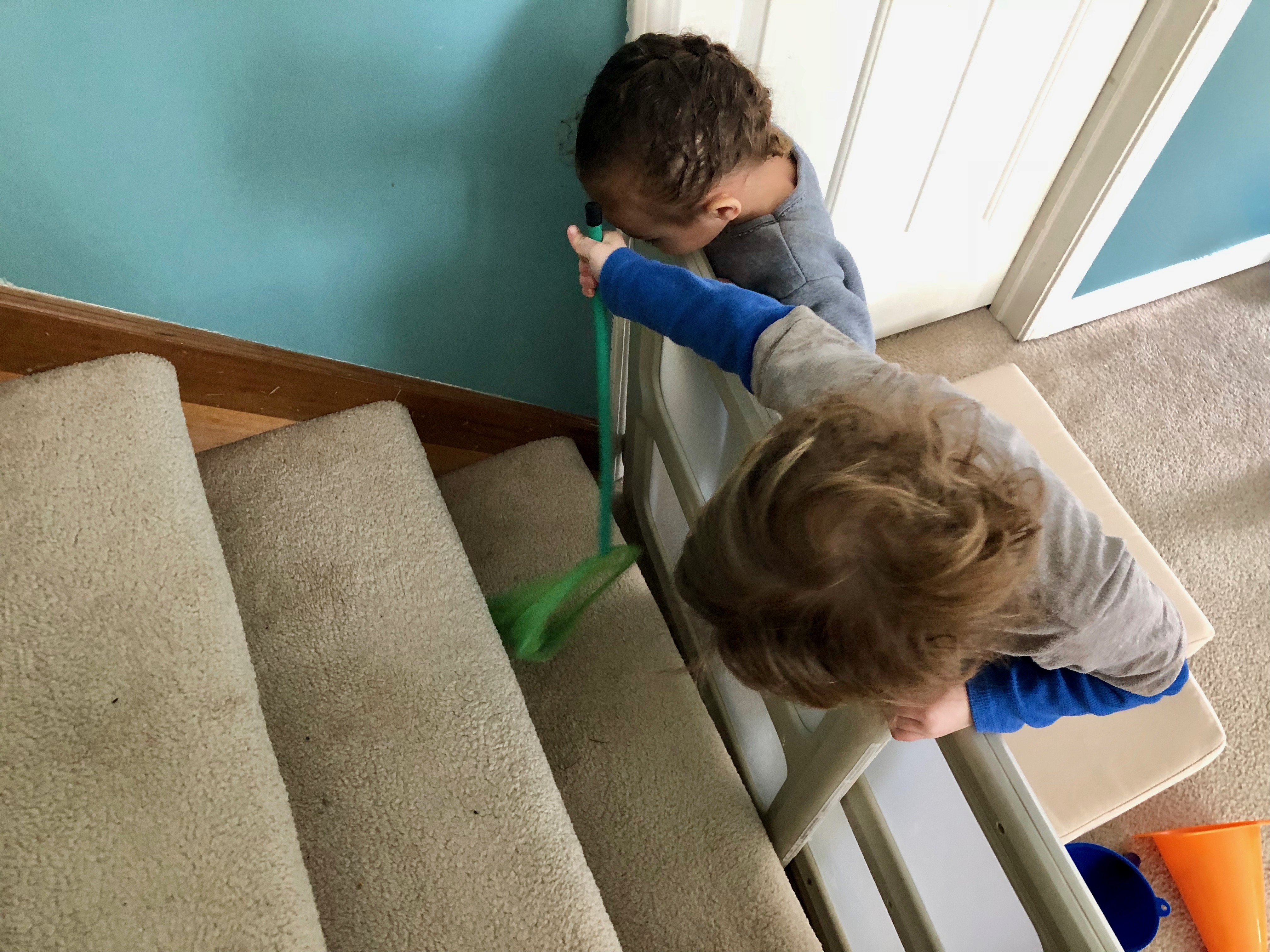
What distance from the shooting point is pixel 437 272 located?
3.22ft

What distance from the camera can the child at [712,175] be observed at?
0.73 metres

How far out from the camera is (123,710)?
0.67m

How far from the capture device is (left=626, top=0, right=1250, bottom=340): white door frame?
0.85 metres

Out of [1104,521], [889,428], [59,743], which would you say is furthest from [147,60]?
[1104,521]

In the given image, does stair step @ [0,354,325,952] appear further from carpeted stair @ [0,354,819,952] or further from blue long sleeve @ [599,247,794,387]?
blue long sleeve @ [599,247,794,387]

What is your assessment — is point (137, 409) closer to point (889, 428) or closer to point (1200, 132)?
point (889, 428)

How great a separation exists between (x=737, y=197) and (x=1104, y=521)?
662mm

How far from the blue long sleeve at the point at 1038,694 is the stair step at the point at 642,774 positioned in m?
0.33

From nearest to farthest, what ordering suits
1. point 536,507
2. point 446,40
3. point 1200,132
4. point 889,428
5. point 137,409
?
1. point 889,428
2. point 446,40
3. point 137,409
4. point 536,507
5. point 1200,132

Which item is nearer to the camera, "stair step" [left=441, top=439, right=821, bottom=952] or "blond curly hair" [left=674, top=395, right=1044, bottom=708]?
"blond curly hair" [left=674, top=395, right=1044, bottom=708]

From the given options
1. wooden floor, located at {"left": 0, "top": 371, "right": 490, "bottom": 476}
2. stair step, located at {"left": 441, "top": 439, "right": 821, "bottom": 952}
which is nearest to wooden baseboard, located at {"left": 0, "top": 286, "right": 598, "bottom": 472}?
wooden floor, located at {"left": 0, "top": 371, "right": 490, "bottom": 476}

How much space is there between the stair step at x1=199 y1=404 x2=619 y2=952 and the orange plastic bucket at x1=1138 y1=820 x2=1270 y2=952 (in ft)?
2.87

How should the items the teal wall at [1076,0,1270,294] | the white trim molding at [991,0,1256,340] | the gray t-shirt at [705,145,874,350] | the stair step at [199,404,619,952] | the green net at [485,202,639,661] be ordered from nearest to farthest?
the stair step at [199,404,619,952] → the gray t-shirt at [705,145,874,350] → the green net at [485,202,639,661] → the white trim molding at [991,0,1256,340] → the teal wall at [1076,0,1270,294]

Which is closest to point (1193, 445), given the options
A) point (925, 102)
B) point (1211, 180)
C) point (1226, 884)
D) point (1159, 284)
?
point (1159, 284)
